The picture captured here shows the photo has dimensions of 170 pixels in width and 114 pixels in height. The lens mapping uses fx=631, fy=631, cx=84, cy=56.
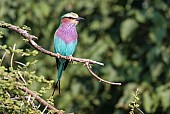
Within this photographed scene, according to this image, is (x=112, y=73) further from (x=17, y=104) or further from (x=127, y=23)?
(x=17, y=104)

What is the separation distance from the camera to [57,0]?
20.0ft

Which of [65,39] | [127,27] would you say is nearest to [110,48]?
[127,27]

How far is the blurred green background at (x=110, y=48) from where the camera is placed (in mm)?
5449

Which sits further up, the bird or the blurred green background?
the blurred green background

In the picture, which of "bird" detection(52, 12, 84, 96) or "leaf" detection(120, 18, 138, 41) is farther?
"leaf" detection(120, 18, 138, 41)

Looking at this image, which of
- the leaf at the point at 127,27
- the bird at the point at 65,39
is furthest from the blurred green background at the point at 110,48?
the bird at the point at 65,39

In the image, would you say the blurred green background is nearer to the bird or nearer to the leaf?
the leaf

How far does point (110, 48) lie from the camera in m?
5.75

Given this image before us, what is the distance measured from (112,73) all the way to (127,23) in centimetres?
51

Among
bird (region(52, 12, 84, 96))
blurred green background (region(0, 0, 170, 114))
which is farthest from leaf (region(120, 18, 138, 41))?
bird (region(52, 12, 84, 96))

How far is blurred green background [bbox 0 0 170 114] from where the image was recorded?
5.45m

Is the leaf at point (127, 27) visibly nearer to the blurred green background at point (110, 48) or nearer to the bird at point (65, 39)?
the blurred green background at point (110, 48)

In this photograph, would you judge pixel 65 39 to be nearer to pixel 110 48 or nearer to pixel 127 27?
pixel 127 27

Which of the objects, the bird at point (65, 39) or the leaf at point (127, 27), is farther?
the leaf at point (127, 27)
